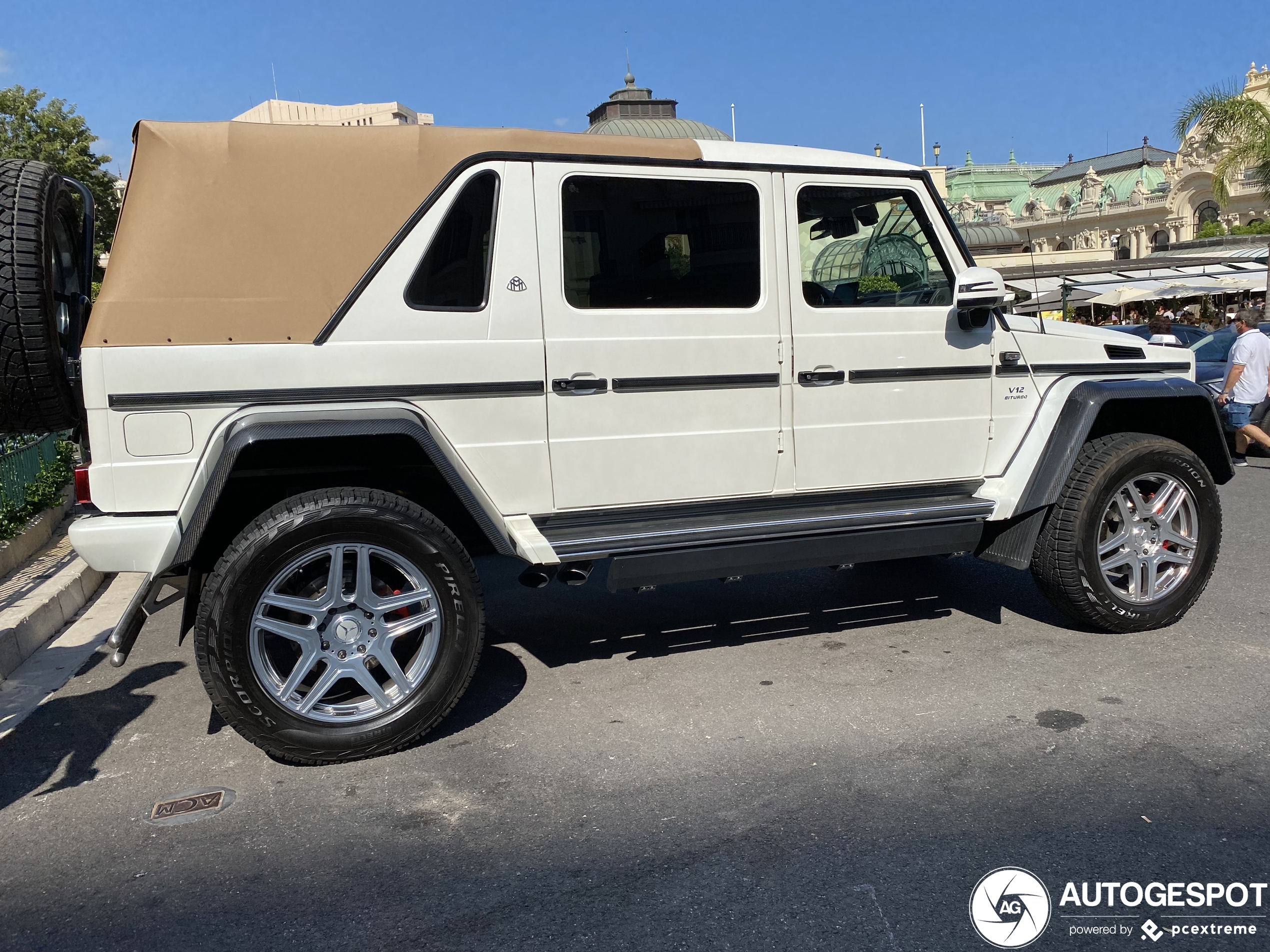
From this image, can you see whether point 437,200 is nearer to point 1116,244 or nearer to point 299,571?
point 299,571

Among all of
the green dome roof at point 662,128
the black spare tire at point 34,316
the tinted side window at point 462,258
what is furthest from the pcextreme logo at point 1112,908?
the green dome roof at point 662,128

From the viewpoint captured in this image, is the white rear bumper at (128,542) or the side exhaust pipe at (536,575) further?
the side exhaust pipe at (536,575)

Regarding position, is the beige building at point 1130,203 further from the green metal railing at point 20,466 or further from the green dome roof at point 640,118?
the green metal railing at point 20,466

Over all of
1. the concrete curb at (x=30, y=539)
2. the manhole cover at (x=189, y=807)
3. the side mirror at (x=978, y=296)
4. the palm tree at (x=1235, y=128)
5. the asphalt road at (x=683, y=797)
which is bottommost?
the asphalt road at (x=683, y=797)

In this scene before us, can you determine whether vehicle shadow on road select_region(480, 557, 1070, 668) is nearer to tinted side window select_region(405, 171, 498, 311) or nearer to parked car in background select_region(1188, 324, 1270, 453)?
tinted side window select_region(405, 171, 498, 311)

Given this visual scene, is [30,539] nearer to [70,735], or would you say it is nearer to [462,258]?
[70,735]

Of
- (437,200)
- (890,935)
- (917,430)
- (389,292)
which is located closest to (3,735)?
(389,292)

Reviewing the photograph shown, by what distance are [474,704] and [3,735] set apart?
1.93m

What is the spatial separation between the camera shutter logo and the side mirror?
2419 millimetres

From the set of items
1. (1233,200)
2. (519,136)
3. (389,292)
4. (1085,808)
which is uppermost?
(1233,200)

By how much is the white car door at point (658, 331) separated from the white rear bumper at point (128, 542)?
1.41 meters

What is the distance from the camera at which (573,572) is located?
3.96 m

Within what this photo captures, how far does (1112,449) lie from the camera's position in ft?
15.6

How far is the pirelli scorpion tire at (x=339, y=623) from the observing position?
11.6 ft
